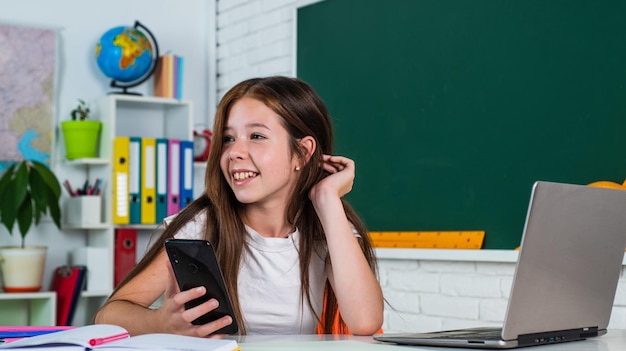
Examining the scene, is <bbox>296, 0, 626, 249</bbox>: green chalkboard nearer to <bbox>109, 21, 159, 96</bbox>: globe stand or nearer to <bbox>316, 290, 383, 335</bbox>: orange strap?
<bbox>109, 21, 159, 96</bbox>: globe stand

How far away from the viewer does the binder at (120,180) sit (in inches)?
149

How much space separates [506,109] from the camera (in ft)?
9.71

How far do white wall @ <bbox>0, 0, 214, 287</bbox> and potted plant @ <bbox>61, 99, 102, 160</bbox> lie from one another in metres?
0.16

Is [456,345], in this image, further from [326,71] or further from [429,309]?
[326,71]

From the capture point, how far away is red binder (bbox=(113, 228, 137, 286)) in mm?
3846

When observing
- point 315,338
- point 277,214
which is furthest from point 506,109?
point 315,338

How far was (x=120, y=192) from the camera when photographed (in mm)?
3791

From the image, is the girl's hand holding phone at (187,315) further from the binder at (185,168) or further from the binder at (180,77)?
the binder at (180,77)

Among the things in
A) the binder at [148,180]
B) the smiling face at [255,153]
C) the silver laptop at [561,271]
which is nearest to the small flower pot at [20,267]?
the binder at [148,180]

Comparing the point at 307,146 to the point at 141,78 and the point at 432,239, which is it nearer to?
the point at 432,239

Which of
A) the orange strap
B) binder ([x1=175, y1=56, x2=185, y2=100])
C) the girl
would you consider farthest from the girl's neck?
binder ([x1=175, y1=56, x2=185, y2=100])

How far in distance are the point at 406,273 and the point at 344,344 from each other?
186 centimetres

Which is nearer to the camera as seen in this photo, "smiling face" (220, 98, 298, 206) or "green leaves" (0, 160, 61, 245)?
"smiling face" (220, 98, 298, 206)

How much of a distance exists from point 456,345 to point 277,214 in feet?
2.38
